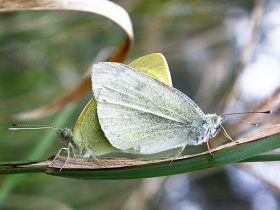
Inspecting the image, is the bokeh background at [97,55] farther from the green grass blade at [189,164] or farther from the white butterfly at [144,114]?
the green grass blade at [189,164]

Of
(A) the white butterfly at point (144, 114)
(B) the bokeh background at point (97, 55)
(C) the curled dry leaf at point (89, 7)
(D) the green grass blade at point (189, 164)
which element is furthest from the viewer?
(B) the bokeh background at point (97, 55)

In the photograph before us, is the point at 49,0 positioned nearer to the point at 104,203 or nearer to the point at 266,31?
the point at 104,203

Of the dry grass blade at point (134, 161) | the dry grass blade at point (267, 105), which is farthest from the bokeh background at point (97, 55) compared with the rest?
the dry grass blade at point (134, 161)

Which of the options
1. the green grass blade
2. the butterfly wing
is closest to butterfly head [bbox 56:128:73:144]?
the butterfly wing

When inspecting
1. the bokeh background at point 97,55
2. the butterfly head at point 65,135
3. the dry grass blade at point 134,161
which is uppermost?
the dry grass blade at point 134,161

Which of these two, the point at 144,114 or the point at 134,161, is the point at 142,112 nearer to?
the point at 144,114

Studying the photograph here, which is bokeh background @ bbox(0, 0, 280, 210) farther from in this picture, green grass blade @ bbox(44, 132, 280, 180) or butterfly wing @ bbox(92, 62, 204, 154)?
green grass blade @ bbox(44, 132, 280, 180)
